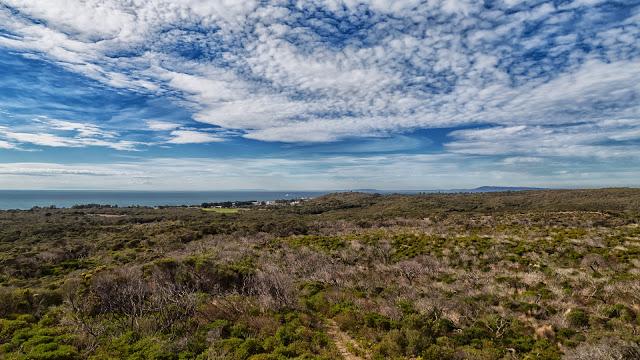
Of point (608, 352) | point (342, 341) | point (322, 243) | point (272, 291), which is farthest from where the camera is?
point (322, 243)

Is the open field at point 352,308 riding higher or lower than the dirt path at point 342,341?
higher

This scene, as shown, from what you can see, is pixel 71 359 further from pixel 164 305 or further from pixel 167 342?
pixel 164 305

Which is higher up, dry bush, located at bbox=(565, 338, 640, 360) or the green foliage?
dry bush, located at bbox=(565, 338, 640, 360)

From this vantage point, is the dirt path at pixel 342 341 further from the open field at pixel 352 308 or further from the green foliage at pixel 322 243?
the green foliage at pixel 322 243

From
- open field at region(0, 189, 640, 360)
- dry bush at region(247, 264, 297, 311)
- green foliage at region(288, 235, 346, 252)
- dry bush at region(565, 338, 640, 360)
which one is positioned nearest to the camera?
dry bush at region(565, 338, 640, 360)

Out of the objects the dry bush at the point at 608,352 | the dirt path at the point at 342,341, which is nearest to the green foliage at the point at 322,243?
the dirt path at the point at 342,341

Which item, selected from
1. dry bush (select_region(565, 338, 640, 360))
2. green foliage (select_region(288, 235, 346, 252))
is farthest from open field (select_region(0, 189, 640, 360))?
green foliage (select_region(288, 235, 346, 252))

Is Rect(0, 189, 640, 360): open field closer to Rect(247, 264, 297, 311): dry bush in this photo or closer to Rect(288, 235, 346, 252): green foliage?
Rect(247, 264, 297, 311): dry bush

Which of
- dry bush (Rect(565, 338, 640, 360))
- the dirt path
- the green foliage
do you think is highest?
dry bush (Rect(565, 338, 640, 360))

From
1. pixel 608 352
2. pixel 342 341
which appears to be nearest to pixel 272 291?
pixel 342 341

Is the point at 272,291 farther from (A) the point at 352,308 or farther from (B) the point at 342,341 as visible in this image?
(B) the point at 342,341
